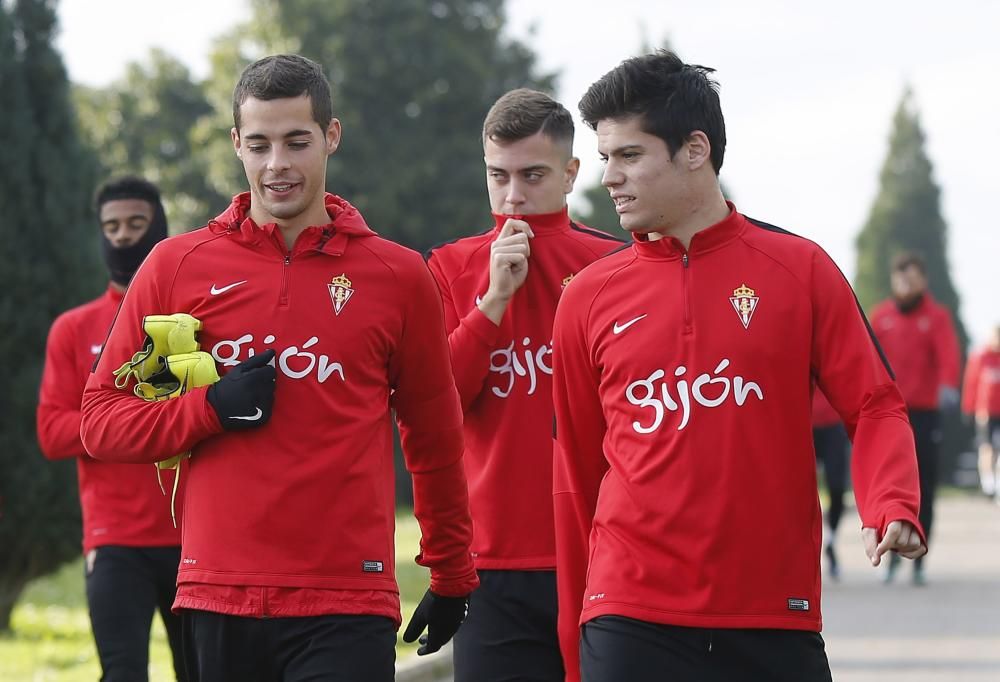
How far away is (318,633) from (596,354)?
3.79 ft

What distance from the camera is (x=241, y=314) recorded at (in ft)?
16.2

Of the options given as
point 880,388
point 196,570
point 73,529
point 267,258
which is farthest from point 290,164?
point 73,529

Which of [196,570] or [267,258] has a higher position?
[267,258]

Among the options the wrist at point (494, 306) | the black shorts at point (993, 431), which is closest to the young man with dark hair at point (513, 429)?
the wrist at point (494, 306)

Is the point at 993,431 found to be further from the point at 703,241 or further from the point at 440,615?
the point at 703,241

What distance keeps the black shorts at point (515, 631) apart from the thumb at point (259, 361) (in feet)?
6.55

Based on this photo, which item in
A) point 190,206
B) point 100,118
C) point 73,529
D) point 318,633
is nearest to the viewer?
point 318,633

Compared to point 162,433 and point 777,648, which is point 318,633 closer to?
point 162,433

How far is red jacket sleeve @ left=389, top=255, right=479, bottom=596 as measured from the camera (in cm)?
518

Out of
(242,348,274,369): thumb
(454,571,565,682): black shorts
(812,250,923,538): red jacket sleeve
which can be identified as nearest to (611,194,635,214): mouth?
(812,250,923,538): red jacket sleeve

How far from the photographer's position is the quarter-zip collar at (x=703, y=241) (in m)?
5.10

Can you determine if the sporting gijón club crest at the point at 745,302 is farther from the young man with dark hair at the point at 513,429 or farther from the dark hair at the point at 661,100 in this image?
the young man with dark hair at the point at 513,429

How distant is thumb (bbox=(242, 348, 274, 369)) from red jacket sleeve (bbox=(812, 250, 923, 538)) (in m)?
1.53

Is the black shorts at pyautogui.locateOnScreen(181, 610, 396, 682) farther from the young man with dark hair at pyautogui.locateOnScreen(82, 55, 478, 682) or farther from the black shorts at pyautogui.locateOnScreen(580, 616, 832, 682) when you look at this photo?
the black shorts at pyautogui.locateOnScreen(580, 616, 832, 682)
